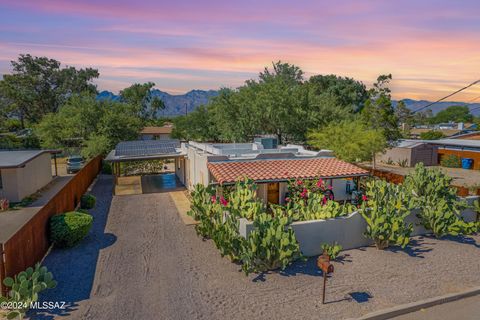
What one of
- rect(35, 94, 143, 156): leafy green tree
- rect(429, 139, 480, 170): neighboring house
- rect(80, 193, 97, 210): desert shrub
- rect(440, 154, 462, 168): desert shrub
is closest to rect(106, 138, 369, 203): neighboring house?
rect(80, 193, 97, 210): desert shrub

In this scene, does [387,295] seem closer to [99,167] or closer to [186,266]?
[186,266]

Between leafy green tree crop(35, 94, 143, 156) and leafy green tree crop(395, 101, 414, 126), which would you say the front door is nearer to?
leafy green tree crop(35, 94, 143, 156)

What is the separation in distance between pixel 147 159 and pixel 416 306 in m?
17.5

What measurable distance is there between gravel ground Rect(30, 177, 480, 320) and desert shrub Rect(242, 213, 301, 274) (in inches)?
15.0

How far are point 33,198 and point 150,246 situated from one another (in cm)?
1172

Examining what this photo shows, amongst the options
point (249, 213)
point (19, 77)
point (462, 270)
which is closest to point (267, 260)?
point (249, 213)

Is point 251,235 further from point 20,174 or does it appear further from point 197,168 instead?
point 20,174

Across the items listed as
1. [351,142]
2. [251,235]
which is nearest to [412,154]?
[351,142]

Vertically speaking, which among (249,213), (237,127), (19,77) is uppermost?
(19,77)

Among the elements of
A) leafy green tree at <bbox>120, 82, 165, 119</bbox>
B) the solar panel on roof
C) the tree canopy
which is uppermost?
leafy green tree at <bbox>120, 82, 165, 119</bbox>

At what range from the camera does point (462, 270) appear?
10.9 m

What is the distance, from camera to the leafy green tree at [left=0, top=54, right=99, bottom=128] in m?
62.9

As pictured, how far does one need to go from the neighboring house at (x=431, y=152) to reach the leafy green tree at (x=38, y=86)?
56.4m

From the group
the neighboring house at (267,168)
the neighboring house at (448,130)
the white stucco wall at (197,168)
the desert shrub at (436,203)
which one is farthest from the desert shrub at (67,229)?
the neighboring house at (448,130)
